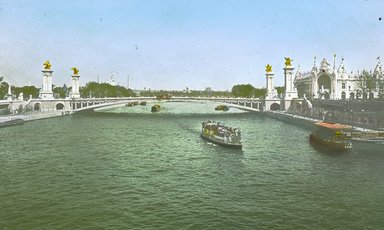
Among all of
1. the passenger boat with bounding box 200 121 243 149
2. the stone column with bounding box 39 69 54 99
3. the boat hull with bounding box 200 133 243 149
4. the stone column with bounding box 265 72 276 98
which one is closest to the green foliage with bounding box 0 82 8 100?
the stone column with bounding box 39 69 54 99

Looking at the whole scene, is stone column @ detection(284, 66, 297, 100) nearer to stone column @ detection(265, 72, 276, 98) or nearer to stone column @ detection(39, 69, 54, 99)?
stone column @ detection(265, 72, 276, 98)

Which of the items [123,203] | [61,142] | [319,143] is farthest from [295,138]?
[123,203]

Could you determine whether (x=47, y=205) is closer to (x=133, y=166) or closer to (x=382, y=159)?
(x=133, y=166)

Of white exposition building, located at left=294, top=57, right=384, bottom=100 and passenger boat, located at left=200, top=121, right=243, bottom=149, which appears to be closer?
passenger boat, located at left=200, top=121, right=243, bottom=149

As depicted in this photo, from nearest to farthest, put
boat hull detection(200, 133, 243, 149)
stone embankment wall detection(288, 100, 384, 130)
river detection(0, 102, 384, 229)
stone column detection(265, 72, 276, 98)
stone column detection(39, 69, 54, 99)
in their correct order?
river detection(0, 102, 384, 229), boat hull detection(200, 133, 243, 149), stone embankment wall detection(288, 100, 384, 130), stone column detection(39, 69, 54, 99), stone column detection(265, 72, 276, 98)

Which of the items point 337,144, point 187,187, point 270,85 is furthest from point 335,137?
point 270,85

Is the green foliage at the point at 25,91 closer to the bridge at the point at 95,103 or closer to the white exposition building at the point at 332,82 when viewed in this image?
the bridge at the point at 95,103
